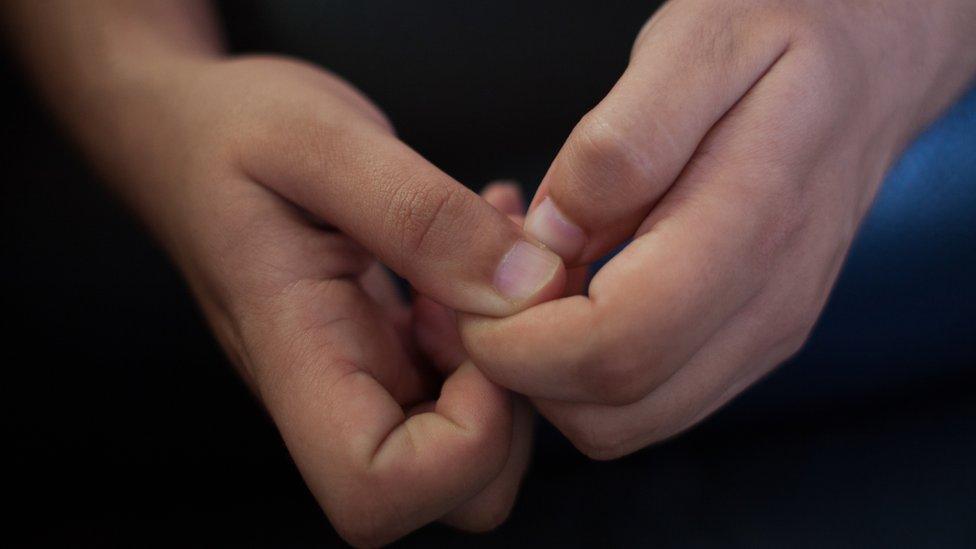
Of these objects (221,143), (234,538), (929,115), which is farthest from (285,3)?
(929,115)

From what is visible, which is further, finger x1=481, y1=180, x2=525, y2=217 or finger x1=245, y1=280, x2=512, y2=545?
finger x1=481, y1=180, x2=525, y2=217

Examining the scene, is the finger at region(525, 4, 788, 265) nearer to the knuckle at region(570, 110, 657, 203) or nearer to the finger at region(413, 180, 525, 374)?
the knuckle at region(570, 110, 657, 203)

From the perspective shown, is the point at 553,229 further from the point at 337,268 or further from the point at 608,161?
the point at 337,268

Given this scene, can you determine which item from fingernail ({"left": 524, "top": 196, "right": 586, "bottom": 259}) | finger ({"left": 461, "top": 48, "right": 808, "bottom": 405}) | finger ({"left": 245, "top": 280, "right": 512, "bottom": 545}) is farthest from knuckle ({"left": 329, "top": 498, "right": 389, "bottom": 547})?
fingernail ({"left": 524, "top": 196, "right": 586, "bottom": 259})

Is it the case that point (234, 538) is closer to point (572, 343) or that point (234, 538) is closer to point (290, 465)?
point (290, 465)

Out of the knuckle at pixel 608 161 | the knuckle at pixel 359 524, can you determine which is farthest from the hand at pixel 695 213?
the knuckle at pixel 359 524

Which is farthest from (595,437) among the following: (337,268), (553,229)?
(337,268)

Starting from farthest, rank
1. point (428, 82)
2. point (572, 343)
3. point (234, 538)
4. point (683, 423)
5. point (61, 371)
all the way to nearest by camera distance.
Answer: point (428, 82), point (61, 371), point (234, 538), point (683, 423), point (572, 343)
